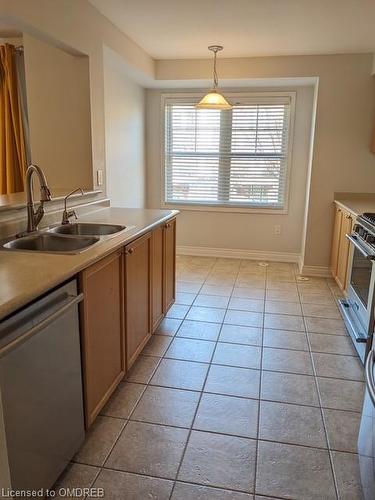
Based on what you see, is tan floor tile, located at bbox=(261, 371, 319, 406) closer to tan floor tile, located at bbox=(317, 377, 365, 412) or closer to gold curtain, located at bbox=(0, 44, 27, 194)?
tan floor tile, located at bbox=(317, 377, 365, 412)

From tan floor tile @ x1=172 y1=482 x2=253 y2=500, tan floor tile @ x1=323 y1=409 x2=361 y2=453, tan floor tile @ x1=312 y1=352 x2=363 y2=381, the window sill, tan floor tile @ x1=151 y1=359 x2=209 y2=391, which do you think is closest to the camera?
tan floor tile @ x1=172 y1=482 x2=253 y2=500

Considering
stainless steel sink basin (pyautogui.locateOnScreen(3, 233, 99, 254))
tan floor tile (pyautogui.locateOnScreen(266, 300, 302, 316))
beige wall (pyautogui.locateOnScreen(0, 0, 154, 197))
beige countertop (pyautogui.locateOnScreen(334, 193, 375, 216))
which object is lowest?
tan floor tile (pyautogui.locateOnScreen(266, 300, 302, 316))

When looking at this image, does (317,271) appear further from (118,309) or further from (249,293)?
(118,309)

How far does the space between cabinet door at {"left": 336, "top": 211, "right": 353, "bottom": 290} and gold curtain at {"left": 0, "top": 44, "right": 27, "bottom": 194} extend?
3.11 m

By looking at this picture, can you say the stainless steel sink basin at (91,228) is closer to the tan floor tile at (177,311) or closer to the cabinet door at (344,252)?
the tan floor tile at (177,311)

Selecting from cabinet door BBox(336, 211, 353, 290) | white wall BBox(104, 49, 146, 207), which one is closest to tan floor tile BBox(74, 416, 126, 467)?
cabinet door BBox(336, 211, 353, 290)

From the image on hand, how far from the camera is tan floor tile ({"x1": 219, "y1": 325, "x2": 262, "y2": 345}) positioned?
9.57ft

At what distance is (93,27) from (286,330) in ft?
9.28

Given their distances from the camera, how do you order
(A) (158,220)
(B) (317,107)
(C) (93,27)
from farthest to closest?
1. (B) (317,107)
2. (C) (93,27)
3. (A) (158,220)

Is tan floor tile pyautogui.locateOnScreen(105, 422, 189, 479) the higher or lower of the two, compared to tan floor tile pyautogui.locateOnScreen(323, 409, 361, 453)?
lower

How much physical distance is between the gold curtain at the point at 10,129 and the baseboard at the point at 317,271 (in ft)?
10.8

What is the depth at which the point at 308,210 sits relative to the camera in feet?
14.7

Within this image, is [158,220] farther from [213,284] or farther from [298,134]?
[298,134]

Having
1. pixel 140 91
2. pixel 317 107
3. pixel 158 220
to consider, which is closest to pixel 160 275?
pixel 158 220
